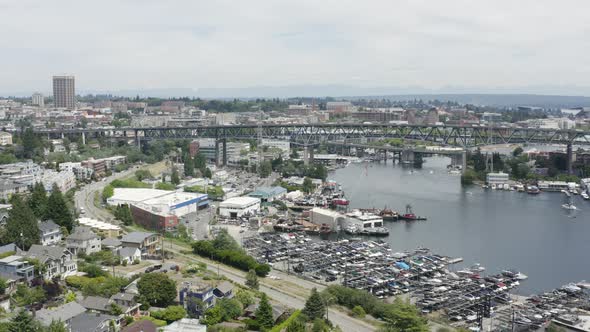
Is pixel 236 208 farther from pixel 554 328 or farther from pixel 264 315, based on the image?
pixel 554 328

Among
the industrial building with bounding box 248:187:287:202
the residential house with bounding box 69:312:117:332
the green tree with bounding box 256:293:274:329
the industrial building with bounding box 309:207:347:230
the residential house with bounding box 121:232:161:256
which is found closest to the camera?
the residential house with bounding box 69:312:117:332

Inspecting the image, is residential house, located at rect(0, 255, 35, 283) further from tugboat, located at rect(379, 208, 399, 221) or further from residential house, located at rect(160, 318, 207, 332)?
tugboat, located at rect(379, 208, 399, 221)

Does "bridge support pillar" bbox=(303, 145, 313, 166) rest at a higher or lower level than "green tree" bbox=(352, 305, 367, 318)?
higher

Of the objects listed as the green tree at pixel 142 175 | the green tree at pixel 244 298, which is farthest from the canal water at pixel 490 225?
the green tree at pixel 142 175

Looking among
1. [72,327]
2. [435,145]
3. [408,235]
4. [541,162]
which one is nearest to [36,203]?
[72,327]

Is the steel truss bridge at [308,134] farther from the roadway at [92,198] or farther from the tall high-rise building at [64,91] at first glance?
the tall high-rise building at [64,91]

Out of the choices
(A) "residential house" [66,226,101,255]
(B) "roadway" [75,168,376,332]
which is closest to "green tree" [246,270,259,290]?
(B) "roadway" [75,168,376,332]
